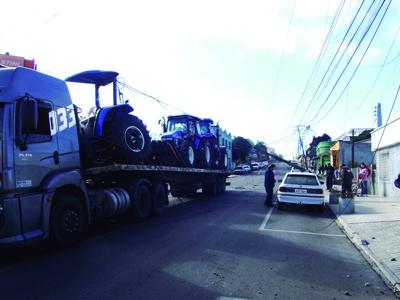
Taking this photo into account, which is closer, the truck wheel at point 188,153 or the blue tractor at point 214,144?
the truck wheel at point 188,153

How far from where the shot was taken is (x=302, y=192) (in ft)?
47.1

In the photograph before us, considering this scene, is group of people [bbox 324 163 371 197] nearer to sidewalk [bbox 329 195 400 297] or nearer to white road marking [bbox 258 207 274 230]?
sidewalk [bbox 329 195 400 297]

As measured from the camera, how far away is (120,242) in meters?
8.41

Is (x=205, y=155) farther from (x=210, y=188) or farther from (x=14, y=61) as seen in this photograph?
(x=14, y=61)

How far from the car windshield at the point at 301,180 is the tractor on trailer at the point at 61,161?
5.54 metres

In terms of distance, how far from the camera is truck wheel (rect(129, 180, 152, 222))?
11094mm

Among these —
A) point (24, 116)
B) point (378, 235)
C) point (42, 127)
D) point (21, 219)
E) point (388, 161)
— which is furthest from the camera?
point (388, 161)

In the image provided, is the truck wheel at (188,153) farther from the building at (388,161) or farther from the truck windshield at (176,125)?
the building at (388,161)

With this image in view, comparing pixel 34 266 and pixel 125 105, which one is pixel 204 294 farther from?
pixel 125 105

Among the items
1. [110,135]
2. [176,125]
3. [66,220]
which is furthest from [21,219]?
[176,125]

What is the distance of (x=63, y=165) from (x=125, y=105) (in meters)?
3.41

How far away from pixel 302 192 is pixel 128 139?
6734mm

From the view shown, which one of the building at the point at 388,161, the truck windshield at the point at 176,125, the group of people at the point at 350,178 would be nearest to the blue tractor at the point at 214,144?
the truck windshield at the point at 176,125

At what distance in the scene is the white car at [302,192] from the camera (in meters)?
14.2
